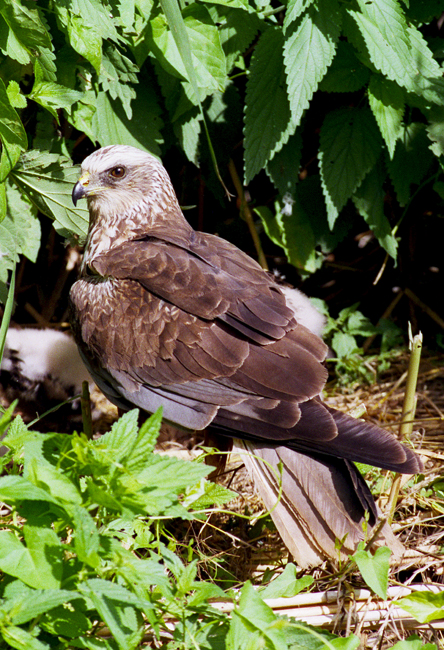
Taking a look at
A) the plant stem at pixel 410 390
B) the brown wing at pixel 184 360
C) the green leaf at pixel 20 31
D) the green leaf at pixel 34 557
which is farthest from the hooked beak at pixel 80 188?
the green leaf at pixel 34 557

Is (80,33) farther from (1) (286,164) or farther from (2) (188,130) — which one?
(1) (286,164)

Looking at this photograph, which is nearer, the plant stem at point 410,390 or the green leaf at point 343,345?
the plant stem at point 410,390

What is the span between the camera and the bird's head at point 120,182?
270 cm

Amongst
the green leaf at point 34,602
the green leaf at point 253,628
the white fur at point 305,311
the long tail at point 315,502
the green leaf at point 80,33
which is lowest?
the white fur at point 305,311

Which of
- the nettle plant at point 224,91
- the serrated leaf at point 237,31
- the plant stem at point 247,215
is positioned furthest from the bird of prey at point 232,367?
the plant stem at point 247,215

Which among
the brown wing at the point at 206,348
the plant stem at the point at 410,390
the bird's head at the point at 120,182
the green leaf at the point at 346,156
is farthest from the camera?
the green leaf at the point at 346,156

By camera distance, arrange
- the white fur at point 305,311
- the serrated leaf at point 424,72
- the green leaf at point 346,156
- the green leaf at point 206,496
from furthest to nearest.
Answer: the white fur at point 305,311 → the green leaf at point 346,156 → the serrated leaf at point 424,72 → the green leaf at point 206,496

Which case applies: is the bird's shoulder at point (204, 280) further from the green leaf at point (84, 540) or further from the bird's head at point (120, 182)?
the green leaf at point (84, 540)

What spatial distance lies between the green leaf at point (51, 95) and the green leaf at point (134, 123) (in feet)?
2.08

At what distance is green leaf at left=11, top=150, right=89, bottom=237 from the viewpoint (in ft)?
8.50

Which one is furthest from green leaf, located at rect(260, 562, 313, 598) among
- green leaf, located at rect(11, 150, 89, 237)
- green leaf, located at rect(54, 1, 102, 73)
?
green leaf, located at rect(54, 1, 102, 73)

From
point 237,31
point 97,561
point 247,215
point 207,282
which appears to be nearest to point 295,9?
point 237,31

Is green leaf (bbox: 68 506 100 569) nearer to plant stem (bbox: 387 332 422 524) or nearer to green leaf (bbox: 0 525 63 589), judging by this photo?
green leaf (bbox: 0 525 63 589)

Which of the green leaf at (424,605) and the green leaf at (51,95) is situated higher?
the green leaf at (51,95)
